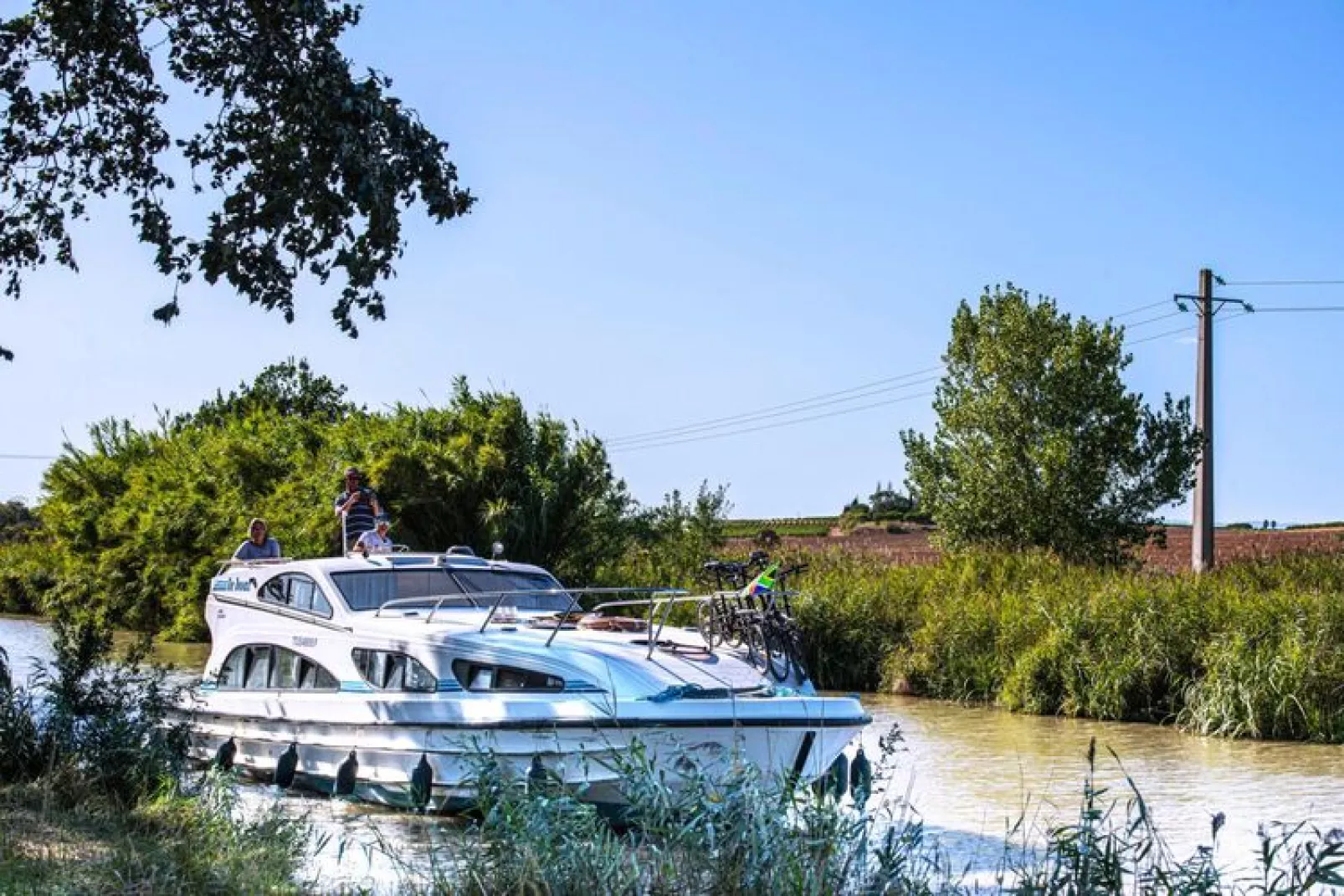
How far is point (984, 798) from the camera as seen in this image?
15.7 meters

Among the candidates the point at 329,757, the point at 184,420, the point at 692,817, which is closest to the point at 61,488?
the point at 184,420

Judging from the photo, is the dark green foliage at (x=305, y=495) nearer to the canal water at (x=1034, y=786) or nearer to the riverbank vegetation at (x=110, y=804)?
the canal water at (x=1034, y=786)

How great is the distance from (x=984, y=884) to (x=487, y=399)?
2476 cm

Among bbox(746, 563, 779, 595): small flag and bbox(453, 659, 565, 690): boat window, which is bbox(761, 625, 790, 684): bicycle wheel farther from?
bbox(453, 659, 565, 690): boat window

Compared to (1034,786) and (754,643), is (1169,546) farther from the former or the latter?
(754,643)

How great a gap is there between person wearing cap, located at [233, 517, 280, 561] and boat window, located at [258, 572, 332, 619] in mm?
2023

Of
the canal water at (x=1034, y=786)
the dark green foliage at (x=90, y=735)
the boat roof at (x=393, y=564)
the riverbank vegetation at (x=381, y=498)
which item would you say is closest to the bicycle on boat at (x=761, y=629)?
the canal water at (x=1034, y=786)

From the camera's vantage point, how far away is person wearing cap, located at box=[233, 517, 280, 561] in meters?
19.0

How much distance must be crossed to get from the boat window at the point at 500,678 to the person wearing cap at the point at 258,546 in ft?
17.7

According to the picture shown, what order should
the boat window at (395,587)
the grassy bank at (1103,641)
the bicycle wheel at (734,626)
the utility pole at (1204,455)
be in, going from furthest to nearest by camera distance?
1. the utility pole at (1204,455)
2. the grassy bank at (1103,641)
3. the boat window at (395,587)
4. the bicycle wheel at (734,626)

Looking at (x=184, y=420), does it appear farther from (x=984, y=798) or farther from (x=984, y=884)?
(x=984, y=884)

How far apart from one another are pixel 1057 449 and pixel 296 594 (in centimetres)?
2233

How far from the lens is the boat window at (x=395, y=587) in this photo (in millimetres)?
16031

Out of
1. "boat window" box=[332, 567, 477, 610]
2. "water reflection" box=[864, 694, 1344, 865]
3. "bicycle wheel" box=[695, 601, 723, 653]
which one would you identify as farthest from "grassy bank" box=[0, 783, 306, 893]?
"water reflection" box=[864, 694, 1344, 865]
